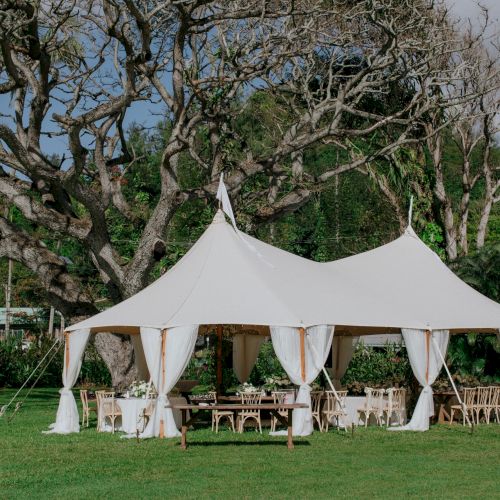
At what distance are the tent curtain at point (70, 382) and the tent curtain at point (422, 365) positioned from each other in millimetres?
4605

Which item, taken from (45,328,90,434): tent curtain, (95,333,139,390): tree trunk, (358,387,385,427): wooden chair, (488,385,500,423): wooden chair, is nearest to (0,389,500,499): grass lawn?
(45,328,90,434): tent curtain

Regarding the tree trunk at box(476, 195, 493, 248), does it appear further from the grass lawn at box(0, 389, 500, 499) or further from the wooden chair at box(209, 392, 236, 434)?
the wooden chair at box(209, 392, 236, 434)

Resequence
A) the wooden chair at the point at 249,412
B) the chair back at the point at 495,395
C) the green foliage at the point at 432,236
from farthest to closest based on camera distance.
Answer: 1. the green foliage at the point at 432,236
2. the chair back at the point at 495,395
3. the wooden chair at the point at 249,412

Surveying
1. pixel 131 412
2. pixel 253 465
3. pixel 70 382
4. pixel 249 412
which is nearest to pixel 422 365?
pixel 249 412

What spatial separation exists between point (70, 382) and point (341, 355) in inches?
236

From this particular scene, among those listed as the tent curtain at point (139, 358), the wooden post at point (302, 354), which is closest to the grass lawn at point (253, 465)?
the wooden post at point (302, 354)

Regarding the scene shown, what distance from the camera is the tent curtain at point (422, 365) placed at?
14.7 meters

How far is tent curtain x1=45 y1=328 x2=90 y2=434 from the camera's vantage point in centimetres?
1442

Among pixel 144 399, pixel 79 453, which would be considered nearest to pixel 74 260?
pixel 144 399

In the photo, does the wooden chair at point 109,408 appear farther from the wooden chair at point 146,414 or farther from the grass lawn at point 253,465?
the wooden chair at point 146,414

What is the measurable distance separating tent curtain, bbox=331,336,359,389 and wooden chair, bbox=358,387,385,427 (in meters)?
2.94

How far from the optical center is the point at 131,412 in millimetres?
14461

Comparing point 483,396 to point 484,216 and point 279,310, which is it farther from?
point 484,216

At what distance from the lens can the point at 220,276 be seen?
1437cm
